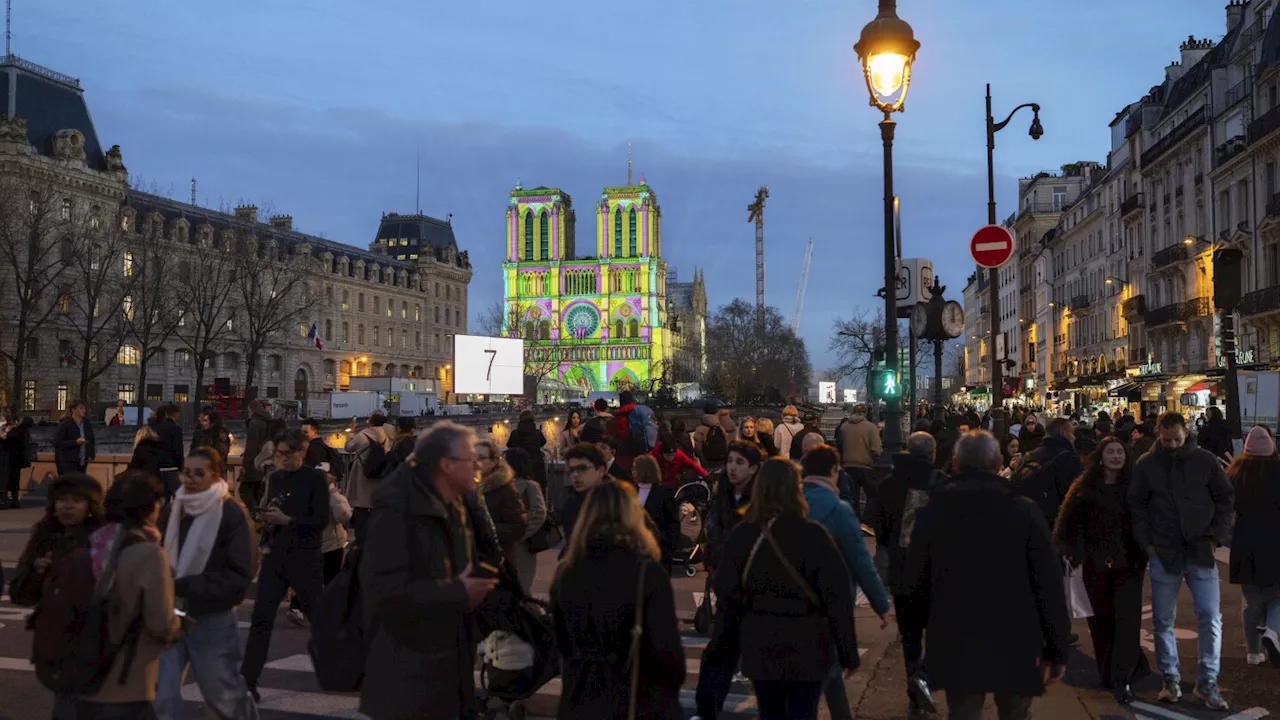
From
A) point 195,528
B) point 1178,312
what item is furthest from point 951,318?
point 1178,312

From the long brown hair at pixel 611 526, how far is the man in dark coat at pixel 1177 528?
14.0 ft

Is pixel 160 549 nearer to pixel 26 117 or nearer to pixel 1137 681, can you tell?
pixel 1137 681

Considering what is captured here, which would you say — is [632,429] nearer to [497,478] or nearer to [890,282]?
[890,282]

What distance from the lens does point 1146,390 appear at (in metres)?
47.3

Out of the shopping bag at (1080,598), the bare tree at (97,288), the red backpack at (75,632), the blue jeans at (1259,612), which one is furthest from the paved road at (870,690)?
the bare tree at (97,288)

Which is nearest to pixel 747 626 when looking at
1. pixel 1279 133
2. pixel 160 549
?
pixel 160 549

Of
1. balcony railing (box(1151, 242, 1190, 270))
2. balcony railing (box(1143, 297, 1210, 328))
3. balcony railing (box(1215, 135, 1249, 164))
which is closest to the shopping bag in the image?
balcony railing (box(1215, 135, 1249, 164))

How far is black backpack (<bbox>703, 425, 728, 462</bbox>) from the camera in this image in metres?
15.8

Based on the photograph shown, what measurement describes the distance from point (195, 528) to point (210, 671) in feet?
2.33

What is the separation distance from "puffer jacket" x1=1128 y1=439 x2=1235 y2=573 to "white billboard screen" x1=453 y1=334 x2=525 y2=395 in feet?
130

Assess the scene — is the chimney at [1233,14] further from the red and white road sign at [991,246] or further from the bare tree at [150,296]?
the bare tree at [150,296]

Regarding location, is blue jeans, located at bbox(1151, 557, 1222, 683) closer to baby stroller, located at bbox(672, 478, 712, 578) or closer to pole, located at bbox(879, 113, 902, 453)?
pole, located at bbox(879, 113, 902, 453)

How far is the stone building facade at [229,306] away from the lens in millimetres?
55062

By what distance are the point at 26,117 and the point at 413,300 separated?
4386 centimetres
